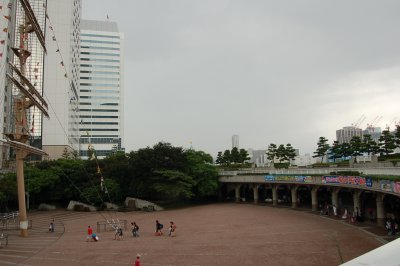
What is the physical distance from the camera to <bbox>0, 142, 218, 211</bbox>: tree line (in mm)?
A: 46875

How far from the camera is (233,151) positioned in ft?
255

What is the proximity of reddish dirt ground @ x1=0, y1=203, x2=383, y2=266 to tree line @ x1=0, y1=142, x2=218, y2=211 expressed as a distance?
44.9 ft

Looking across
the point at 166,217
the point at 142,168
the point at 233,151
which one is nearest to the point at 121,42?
the point at 233,151

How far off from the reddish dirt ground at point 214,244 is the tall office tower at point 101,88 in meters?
95.8

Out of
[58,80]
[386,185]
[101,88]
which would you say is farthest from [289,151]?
[101,88]

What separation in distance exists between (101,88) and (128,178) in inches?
3402

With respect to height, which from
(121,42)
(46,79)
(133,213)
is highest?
(121,42)

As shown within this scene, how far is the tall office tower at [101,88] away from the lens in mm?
125688

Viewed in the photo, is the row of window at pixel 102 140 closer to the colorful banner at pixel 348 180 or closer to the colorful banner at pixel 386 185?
the colorful banner at pixel 348 180

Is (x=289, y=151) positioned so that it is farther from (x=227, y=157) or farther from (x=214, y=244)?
(x=214, y=244)

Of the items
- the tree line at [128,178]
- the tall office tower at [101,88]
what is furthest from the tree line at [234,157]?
the tall office tower at [101,88]

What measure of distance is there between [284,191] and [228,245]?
35873 mm

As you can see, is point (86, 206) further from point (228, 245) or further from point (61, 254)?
point (228, 245)

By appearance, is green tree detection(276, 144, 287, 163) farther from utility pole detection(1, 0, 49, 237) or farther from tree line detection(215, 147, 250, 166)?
utility pole detection(1, 0, 49, 237)
